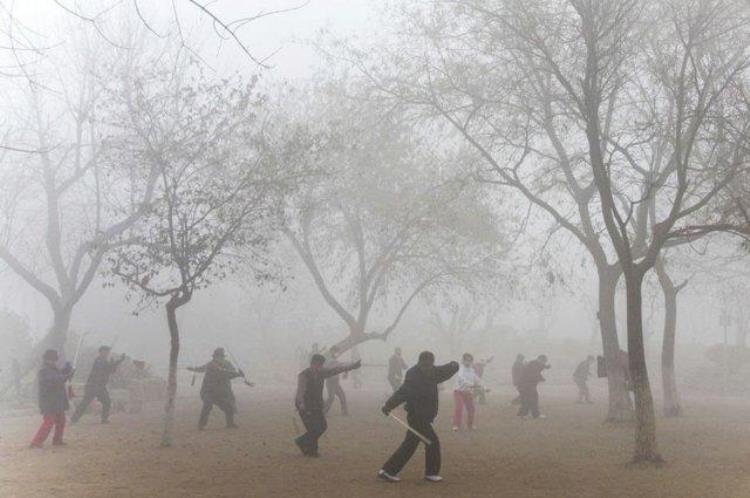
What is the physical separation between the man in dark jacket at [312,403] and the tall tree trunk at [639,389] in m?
4.19

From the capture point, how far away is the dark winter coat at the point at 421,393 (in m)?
9.87

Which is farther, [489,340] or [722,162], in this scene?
[489,340]

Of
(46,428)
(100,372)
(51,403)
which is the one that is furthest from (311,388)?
(100,372)

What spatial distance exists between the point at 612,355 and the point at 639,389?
7033mm

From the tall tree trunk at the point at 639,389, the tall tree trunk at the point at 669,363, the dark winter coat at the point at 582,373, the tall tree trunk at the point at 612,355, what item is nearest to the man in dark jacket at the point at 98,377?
the tall tree trunk at the point at 612,355

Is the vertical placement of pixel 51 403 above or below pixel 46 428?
above

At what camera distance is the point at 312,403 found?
491 inches

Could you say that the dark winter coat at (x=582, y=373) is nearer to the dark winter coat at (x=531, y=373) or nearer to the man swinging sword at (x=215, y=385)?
the dark winter coat at (x=531, y=373)

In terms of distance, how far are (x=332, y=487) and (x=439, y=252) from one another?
1711 centimetres

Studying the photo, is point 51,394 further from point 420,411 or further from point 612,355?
point 612,355

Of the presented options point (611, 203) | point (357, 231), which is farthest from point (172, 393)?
point (357, 231)

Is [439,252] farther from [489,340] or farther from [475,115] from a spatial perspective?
[489,340]

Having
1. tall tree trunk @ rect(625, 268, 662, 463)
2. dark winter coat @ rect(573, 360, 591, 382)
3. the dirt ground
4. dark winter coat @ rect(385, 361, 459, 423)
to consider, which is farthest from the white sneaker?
dark winter coat @ rect(573, 360, 591, 382)

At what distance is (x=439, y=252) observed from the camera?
26.2 m
